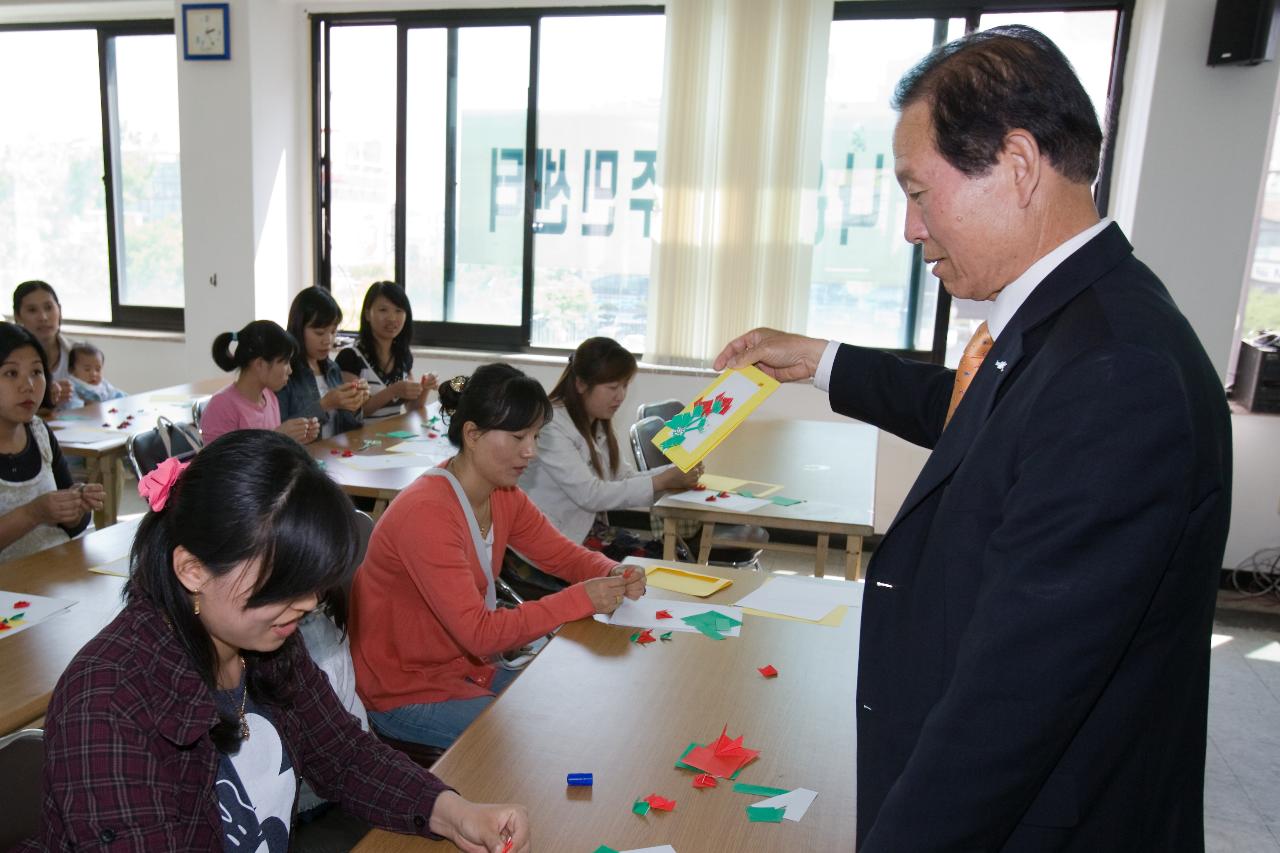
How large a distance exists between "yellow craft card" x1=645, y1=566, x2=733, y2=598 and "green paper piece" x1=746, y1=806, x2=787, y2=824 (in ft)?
2.87

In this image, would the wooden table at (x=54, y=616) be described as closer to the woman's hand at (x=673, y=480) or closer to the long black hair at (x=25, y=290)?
the woman's hand at (x=673, y=480)

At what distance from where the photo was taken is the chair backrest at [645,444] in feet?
12.4

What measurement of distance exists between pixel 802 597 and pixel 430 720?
90 cm

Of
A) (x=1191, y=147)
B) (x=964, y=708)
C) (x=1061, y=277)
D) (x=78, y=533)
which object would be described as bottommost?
(x=78, y=533)

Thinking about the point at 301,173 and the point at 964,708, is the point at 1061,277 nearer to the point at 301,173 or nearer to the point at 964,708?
the point at 964,708

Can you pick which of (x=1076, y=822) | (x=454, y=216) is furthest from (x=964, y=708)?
(x=454, y=216)

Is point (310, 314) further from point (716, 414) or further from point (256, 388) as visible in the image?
point (716, 414)

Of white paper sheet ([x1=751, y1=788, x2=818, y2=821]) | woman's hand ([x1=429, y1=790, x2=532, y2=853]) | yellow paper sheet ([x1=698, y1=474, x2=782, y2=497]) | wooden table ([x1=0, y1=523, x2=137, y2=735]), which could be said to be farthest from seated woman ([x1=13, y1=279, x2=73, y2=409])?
white paper sheet ([x1=751, y1=788, x2=818, y2=821])

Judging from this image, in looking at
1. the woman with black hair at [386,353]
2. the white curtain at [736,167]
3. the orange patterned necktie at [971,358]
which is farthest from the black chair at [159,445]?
the white curtain at [736,167]

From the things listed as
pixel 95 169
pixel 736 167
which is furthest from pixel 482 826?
pixel 95 169

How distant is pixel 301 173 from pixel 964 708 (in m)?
5.98

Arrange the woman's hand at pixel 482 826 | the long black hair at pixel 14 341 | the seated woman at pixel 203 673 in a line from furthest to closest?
1. the long black hair at pixel 14 341
2. the woman's hand at pixel 482 826
3. the seated woman at pixel 203 673

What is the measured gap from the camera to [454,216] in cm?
577

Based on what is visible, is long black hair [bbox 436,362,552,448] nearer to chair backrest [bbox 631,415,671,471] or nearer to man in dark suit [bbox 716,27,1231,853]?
man in dark suit [bbox 716,27,1231,853]
